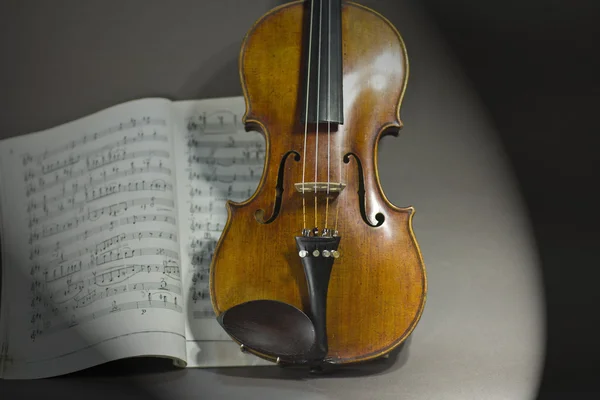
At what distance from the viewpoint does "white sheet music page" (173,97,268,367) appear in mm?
1674

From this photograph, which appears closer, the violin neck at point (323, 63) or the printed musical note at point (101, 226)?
the violin neck at point (323, 63)

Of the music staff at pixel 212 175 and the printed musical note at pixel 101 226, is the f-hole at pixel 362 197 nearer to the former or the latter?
the music staff at pixel 212 175

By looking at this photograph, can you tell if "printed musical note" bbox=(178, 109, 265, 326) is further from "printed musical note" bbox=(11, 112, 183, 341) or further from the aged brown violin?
the aged brown violin

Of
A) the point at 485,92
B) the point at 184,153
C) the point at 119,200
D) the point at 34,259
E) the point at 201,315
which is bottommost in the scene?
the point at 201,315

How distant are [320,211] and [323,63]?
1.03 feet

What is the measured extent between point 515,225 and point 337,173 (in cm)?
53

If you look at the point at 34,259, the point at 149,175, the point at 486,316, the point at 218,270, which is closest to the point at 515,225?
the point at 486,316

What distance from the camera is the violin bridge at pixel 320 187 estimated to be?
54.2 inches

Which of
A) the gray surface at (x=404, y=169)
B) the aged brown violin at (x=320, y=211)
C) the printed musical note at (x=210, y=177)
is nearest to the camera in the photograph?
the aged brown violin at (x=320, y=211)

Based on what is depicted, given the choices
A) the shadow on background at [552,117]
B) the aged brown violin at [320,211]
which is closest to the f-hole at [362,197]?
the aged brown violin at [320,211]

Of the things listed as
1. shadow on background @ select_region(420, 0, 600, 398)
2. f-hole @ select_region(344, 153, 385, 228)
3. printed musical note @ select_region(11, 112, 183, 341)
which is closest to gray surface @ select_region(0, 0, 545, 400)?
shadow on background @ select_region(420, 0, 600, 398)

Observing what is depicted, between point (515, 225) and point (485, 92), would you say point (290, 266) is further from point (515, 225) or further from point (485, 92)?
point (485, 92)

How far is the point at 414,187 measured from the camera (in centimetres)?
173

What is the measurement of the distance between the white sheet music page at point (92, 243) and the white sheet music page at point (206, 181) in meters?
0.03
